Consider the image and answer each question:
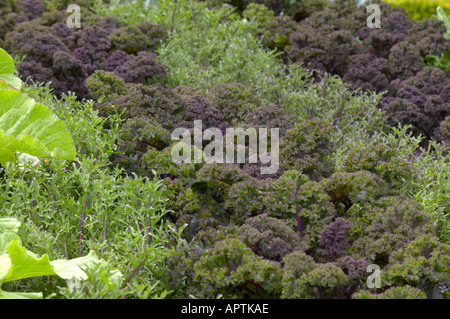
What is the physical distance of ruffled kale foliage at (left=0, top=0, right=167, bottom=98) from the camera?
14.9 ft

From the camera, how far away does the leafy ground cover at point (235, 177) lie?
2.36m

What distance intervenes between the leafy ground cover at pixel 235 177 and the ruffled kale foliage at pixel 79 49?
2cm

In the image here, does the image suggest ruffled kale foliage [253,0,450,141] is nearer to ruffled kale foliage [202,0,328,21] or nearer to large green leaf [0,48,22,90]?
ruffled kale foliage [202,0,328,21]

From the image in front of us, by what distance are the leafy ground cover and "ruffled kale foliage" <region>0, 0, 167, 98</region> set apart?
0.06ft

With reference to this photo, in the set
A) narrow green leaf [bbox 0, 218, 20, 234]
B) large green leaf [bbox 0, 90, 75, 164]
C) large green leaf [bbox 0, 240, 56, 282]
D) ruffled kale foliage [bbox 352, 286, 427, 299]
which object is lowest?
ruffled kale foliage [bbox 352, 286, 427, 299]

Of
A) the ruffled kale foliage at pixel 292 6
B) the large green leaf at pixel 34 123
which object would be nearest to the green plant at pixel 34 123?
the large green leaf at pixel 34 123

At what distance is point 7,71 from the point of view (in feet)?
12.1

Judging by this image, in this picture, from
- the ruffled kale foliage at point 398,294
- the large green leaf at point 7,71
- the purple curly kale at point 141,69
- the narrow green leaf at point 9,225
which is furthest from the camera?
the purple curly kale at point 141,69

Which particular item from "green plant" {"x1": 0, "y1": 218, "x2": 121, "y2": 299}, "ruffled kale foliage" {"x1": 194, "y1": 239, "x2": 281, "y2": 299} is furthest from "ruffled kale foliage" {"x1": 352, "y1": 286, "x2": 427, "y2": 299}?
"green plant" {"x1": 0, "y1": 218, "x2": 121, "y2": 299}

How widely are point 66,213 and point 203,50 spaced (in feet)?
9.50

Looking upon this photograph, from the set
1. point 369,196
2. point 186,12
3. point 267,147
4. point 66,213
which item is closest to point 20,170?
point 66,213

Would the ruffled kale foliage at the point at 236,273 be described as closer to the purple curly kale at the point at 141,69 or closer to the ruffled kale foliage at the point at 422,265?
the ruffled kale foliage at the point at 422,265

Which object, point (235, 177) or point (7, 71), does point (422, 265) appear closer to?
point (235, 177)

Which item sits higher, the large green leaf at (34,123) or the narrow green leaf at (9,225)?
the large green leaf at (34,123)
